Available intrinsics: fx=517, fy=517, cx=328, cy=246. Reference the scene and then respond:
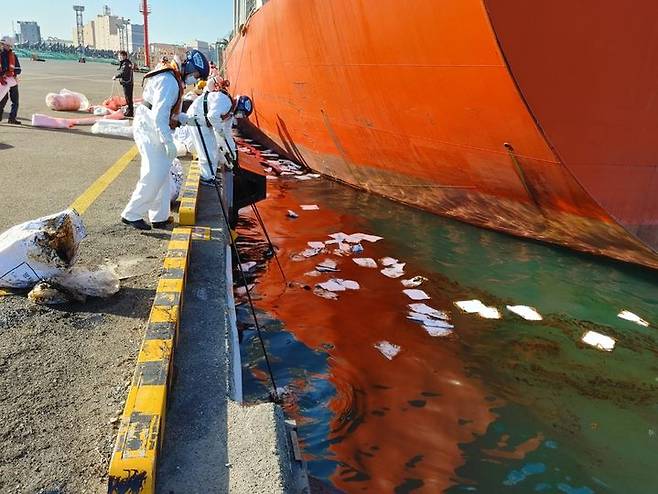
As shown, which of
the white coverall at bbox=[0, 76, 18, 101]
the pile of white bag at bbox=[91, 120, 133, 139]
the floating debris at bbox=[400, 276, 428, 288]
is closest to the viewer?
the floating debris at bbox=[400, 276, 428, 288]

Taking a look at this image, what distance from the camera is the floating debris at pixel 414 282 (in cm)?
479

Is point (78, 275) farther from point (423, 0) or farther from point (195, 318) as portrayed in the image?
point (423, 0)

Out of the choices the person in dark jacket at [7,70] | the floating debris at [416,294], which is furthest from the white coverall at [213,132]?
the person in dark jacket at [7,70]

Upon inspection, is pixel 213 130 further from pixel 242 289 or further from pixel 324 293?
pixel 324 293

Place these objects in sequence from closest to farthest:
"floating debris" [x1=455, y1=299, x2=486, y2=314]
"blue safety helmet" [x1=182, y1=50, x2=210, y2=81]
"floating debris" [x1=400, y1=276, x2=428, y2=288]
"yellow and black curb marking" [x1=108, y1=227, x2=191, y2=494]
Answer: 1. "yellow and black curb marking" [x1=108, y1=227, x2=191, y2=494]
2. "blue safety helmet" [x1=182, y1=50, x2=210, y2=81]
3. "floating debris" [x1=455, y1=299, x2=486, y2=314]
4. "floating debris" [x1=400, y1=276, x2=428, y2=288]

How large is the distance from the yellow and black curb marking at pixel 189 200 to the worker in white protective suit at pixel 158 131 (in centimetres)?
14

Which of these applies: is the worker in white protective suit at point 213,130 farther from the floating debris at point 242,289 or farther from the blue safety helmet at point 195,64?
the floating debris at point 242,289

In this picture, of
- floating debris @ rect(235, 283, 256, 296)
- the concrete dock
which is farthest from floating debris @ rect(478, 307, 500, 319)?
the concrete dock

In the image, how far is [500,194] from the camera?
5539 mm

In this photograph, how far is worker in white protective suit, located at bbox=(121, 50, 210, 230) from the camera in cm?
399

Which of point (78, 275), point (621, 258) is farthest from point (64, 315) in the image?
point (621, 258)

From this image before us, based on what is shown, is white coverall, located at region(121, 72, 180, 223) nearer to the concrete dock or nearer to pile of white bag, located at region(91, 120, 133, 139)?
the concrete dock

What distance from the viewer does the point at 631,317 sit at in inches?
172

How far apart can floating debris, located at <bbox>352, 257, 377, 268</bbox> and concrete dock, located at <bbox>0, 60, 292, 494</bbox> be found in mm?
1588
